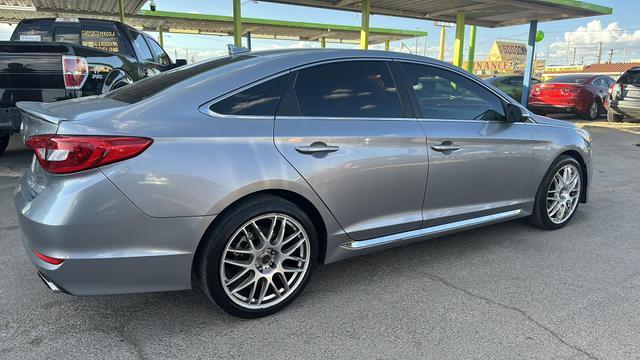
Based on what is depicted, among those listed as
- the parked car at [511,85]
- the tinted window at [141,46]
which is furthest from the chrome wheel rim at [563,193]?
the parked car at [511,85]

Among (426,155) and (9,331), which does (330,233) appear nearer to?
(426,155)

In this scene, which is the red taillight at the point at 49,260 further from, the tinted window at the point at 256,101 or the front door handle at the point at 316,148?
the front door handle at the point at 316,148

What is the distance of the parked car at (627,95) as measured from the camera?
11672mm

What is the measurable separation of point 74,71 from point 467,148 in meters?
4.72

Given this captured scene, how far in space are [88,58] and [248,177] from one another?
428 cm

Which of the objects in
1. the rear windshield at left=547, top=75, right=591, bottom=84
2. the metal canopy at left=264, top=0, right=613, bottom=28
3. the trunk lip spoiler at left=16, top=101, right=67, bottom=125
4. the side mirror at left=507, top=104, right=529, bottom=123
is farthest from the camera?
the rear windshield at left=547, top=75, right=591, bottom=84

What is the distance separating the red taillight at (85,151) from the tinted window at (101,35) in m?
5.75

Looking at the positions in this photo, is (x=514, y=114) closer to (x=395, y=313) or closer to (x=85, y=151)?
(x=395, y=313)

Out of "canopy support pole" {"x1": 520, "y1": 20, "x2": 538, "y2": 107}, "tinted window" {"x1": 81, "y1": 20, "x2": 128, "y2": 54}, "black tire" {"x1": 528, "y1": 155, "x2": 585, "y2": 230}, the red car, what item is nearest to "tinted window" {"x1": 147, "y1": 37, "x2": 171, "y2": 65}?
"tinted window" {"x1": 81, "y1": 20, "x2": 128, "y2": 54}

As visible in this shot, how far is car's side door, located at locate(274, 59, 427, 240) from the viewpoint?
9.04 ft

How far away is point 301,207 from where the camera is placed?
9.32 ft

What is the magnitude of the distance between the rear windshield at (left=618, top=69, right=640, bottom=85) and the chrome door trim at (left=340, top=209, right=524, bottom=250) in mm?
10242

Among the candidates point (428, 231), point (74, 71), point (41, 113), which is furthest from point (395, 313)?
point (74, 71)

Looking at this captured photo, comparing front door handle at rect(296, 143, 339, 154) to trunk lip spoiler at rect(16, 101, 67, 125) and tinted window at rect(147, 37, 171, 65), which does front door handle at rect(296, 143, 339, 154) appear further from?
tinted window at rect(147, 37, 171, 65)
